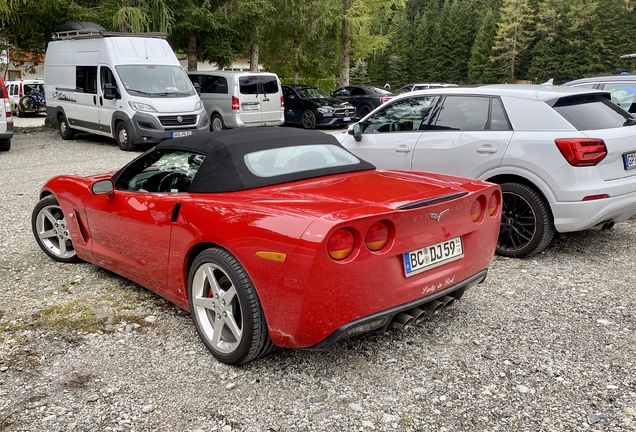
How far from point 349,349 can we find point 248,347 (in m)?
0.75

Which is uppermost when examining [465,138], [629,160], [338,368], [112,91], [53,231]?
[112,91]

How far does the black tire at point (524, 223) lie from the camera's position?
534 centimetres

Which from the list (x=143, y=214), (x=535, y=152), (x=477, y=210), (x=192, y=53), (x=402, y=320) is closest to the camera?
(x=402, y=320)

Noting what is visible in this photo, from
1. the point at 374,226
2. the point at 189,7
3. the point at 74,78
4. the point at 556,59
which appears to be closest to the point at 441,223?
the point at 374,226

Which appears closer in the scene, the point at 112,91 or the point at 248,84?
the point at 112,91

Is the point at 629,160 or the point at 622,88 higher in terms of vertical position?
the point at 622,88

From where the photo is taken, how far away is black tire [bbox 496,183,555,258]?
5340 mm

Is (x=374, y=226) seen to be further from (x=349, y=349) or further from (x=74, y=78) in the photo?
(x=74, y=78)

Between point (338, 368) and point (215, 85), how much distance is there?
15.2m

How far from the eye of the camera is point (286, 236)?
2932mm

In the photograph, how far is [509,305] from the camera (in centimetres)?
441

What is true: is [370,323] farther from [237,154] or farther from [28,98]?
[28,98]

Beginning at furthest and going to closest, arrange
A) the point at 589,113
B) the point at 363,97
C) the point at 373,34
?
the point at 373,34 < the point at 363,97 < the point at 589,113

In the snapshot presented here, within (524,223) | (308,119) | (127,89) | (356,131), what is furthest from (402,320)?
(308,119)
